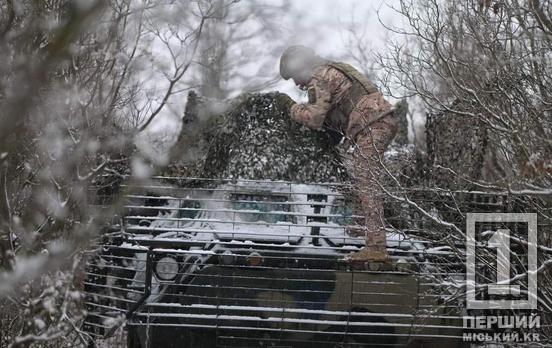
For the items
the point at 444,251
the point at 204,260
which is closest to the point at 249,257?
the point at 204,260

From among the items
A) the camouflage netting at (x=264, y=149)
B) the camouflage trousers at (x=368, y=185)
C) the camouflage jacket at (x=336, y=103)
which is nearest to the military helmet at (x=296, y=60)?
the camouflage jacket at (x=336, y=103)

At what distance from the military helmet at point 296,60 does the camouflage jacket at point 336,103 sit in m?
0.24

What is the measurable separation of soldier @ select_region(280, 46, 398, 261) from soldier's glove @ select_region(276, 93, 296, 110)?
0.01 m

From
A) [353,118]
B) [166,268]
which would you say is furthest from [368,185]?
[166,268]

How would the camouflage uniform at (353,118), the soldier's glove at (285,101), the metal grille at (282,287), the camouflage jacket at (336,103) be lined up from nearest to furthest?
the metal grille at (282,287)
the camouflage uniform at (353,118)
the camouflage jacket at (336,103)
the soldier's glove at (285,101)

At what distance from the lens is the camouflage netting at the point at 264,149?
823cm

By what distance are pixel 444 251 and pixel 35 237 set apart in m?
3.71

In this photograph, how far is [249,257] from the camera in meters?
6.59

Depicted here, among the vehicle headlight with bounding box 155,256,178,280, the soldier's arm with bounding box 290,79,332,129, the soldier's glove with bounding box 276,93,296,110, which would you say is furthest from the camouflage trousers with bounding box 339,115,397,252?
the vehicle headlight with bounding box 155,256,178,280

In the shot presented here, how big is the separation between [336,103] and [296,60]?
0.70 metres

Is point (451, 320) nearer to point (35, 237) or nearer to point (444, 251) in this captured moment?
point (444, 251)

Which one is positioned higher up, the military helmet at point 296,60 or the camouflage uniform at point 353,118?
the military helmet at point 296,60

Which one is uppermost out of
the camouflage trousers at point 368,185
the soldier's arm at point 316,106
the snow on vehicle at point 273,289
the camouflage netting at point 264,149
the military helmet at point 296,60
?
the military helmet at point 296,60

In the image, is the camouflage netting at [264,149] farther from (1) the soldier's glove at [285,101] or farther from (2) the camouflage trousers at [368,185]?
(2) the camouflage trousers at [368,185]
